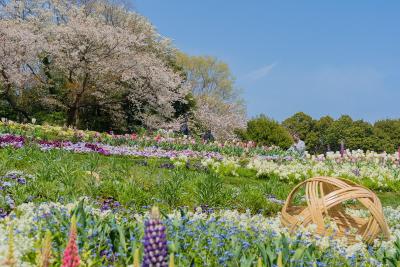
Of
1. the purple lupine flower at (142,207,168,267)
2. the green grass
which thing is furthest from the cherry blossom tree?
the purple lupine flower at (142,207,168,267)

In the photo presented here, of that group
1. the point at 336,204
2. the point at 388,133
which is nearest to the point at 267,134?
the point at 336,204

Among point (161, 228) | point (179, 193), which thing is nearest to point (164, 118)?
point (179, 193)

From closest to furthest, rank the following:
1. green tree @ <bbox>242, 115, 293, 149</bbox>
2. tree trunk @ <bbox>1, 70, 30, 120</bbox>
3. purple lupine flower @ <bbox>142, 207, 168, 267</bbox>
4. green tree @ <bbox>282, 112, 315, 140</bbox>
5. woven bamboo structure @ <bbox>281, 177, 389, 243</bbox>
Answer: purple lupine flower @ <bbox>142, 207, 168, 267</bbox> < woven bamboo structure @ <bbox>281, 177, 389, 243</bbox> < tree trunk @ <bbox>1, 70, 30, 120</bbox> < green tree @ <bbox>242, 115, 293, 149</bbox> < green tree @ <bbox>282, 112, 315, 140</bbox>

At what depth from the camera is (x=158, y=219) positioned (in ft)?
4.48

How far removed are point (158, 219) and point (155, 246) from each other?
0.08 metres

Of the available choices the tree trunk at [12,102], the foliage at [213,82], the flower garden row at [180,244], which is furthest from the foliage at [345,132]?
the flower garden row at [180,244]

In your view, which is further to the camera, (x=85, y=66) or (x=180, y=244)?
(x=85, y=66)

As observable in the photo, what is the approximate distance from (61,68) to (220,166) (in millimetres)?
19335

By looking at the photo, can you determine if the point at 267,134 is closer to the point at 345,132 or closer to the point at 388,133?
the point at 345,132

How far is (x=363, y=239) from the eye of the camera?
4.86 metres

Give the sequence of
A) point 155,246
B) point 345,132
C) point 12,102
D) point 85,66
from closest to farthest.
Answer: point 155,246 → point 85,66 → point 12,102 → point 345,132

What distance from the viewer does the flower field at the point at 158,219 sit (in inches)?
125

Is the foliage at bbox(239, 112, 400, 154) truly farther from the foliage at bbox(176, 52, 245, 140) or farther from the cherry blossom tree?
the cherry blossom tree

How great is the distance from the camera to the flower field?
3.18 metres
